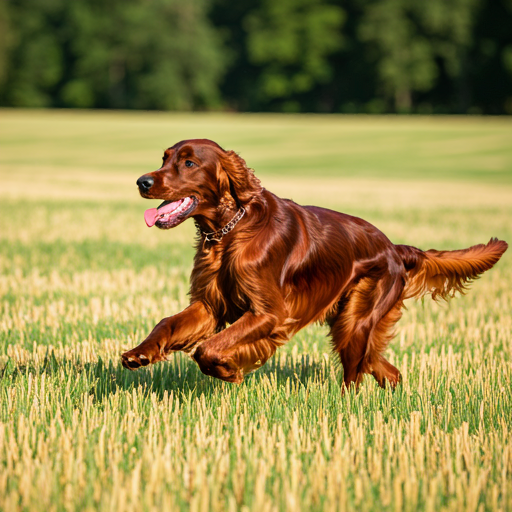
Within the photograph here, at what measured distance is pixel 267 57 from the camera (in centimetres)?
7062

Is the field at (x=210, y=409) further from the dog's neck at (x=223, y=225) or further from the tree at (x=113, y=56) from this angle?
the tree at (x=113, y=56)

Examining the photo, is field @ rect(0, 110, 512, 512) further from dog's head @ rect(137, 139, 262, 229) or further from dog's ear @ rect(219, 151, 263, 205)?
dog's ear @ rect(219, 151, 263, 205)

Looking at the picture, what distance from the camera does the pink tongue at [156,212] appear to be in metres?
3.47

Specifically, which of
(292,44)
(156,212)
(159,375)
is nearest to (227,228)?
(156,212)

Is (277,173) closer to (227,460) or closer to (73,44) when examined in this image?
(227,460)

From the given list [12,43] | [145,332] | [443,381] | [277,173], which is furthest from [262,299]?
[12,43]

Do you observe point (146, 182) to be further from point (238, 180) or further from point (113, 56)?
point (113, 56)

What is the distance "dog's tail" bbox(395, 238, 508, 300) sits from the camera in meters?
4.38

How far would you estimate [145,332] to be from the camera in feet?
17.4

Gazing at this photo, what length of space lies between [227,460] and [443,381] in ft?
5.81

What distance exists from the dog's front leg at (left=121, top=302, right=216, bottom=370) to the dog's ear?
59 cm

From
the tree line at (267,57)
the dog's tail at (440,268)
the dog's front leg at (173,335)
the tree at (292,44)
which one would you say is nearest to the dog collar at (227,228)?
the dog's front leg at (173,335)

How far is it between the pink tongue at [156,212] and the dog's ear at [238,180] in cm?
27

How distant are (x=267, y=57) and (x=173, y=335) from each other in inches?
2752
